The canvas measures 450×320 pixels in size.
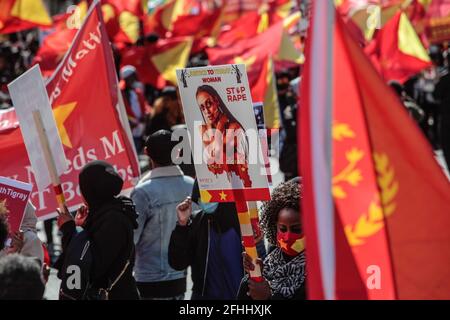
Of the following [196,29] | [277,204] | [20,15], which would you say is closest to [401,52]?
[20,15]

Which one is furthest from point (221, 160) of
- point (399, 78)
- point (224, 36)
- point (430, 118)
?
point (430, 118)

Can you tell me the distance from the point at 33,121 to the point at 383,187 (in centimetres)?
249

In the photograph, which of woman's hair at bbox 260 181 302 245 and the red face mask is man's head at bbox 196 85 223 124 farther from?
the red face mask

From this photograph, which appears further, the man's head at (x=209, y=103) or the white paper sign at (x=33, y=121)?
the white paper sign at (x=33, y=121)

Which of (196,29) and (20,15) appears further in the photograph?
(196,29)

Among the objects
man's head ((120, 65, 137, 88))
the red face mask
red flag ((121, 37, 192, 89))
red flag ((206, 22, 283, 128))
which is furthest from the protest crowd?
red flag ((121, 37, 192, 89))

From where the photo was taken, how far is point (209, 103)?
13.9 ft

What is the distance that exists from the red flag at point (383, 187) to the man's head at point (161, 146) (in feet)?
9.11

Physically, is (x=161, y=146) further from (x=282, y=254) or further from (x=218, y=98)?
(x=282, y=254)

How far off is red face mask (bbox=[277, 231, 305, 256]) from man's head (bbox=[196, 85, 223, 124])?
56cm

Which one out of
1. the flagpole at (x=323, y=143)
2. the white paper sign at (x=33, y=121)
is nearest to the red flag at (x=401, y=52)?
the white paper sign at (x=33, y=121)

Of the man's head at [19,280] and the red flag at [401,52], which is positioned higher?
the red flag at [401,52]

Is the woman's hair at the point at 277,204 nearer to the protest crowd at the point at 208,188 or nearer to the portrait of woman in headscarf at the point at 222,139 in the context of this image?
the protest crowd at the point at 208,188

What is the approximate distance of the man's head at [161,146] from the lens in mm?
5801
